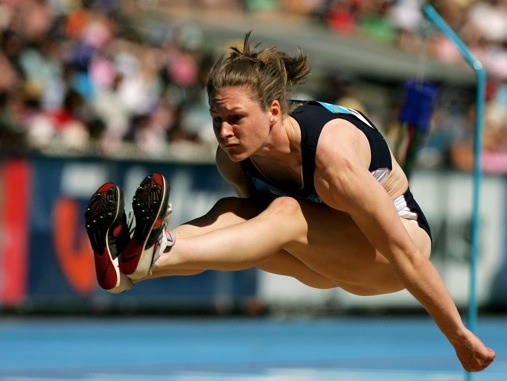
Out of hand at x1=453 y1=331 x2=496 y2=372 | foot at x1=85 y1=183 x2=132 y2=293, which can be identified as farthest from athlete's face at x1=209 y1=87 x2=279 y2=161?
hand at x1=453 y1=331 x2=496 y2=372

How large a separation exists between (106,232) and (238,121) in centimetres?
97

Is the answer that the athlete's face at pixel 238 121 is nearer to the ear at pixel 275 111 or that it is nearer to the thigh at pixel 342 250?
the ear at pixel 275 111

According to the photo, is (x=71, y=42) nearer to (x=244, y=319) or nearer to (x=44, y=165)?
(x=44, y=165)

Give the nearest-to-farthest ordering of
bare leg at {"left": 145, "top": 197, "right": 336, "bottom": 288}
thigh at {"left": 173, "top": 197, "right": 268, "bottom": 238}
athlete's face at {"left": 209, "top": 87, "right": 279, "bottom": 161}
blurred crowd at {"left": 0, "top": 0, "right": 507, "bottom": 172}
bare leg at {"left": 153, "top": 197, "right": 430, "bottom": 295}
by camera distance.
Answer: bare leg at {"left": 153, "top": 197, "right": 430, "bottom": 295}
athlete's face at {"left": 209, "top": 87, "right": 279, "bottom": 161}
bare leg at {"left": 145, "top": 197, "right": 336, "bottom": 288}
thigh at {"left": 173, "top": 197, "right": 268, "bottom": 238}
blurred crowd at {"left": 0, "top": 0, "right": 507, "bottom": 172}

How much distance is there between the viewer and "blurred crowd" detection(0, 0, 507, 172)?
1447 cm

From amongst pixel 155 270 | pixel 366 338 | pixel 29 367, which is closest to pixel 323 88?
pixel 366 338

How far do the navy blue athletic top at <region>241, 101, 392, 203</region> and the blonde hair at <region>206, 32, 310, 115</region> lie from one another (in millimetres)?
157

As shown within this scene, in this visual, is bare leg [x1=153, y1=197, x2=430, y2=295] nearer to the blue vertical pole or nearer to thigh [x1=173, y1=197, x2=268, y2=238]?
thigh [x1=173, y1=197, x2=268, y2=238]

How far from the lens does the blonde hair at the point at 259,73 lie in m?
6.91

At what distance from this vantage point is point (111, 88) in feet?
51.1

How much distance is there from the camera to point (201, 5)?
21500mm

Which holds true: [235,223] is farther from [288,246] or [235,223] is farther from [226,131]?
[226,131]

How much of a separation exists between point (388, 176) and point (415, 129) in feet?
6.24

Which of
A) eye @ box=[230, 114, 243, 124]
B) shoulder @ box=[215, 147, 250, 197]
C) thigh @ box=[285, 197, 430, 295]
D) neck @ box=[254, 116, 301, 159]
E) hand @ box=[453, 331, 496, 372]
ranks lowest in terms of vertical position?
hand @ box=[453, 331, 496, 372]
